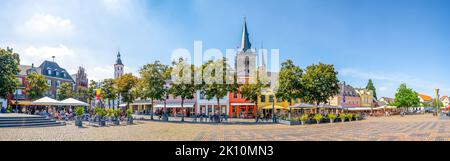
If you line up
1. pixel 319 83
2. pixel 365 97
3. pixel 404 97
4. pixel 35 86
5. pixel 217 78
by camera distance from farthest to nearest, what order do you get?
1. pixel 365 97
2. pixel 404 97
3. pixel 35 86
4. pixel 319 83
5. pixel 217 78

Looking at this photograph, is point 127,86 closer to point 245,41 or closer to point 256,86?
point 256,86

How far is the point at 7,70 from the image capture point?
27188 millimetres

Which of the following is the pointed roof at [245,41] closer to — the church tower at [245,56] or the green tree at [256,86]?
the church tower at [245,56]

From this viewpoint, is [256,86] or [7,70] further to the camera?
[256,86]

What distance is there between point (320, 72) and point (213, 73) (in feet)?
42.6

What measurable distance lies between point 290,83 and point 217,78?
8840 millimetres

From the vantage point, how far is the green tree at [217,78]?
2948 cm

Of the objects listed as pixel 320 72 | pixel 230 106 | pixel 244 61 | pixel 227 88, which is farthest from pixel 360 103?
pixel 227 88

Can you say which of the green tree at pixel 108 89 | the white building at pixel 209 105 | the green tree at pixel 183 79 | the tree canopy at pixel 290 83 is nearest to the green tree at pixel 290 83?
the tree canopy at pixel 290 83

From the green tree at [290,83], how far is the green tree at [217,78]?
611 centimetres

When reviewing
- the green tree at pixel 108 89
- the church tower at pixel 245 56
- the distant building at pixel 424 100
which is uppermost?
the church tower at pixel 245 56

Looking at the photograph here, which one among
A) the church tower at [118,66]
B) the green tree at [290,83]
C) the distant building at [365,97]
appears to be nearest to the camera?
the green tree at [290,83]

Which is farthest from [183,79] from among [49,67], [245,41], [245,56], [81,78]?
[81,78]

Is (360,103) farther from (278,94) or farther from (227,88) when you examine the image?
(227,88)
